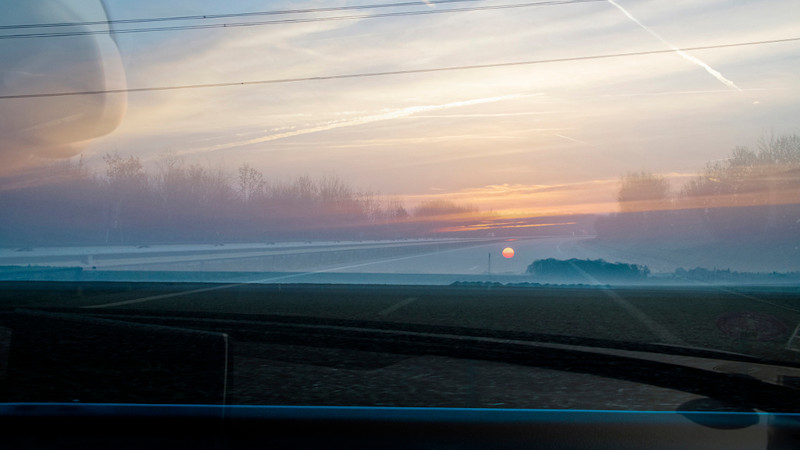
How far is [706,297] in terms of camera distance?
807 inches

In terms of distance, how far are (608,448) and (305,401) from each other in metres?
3.85

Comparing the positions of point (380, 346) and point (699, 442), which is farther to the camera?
point (380, 346)

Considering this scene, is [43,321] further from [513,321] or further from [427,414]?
[427,414]

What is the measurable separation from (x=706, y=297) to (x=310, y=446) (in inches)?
788

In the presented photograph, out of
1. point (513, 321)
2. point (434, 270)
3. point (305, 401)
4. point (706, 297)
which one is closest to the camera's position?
point (305, 401)

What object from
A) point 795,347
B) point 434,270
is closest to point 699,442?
point 795,347

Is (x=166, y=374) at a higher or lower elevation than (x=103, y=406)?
lower

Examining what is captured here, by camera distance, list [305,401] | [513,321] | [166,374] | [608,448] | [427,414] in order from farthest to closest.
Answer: [513,321] < [166,374] < [305,401] < [427,414] < [608,448]

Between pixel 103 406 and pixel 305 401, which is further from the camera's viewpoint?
pixel 305 401

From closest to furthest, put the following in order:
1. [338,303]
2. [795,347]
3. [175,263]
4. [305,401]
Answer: [305,401], [795,347], [338,303], [175,263]

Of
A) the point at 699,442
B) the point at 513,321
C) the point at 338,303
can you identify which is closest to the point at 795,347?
the point at 513,321

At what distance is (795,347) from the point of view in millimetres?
9820

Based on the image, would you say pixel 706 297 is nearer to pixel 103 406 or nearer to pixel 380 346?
pixel 380 346

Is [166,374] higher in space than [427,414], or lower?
lower
